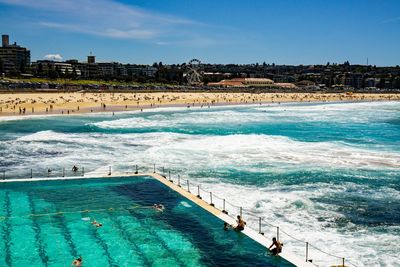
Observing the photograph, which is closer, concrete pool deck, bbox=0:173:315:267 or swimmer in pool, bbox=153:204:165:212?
concrete pool deck, bbox=0:173:315:267

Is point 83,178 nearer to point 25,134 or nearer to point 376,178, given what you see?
point 376,178

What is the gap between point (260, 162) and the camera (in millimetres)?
34531

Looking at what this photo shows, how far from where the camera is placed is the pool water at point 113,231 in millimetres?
16250

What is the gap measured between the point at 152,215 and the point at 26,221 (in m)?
5.41

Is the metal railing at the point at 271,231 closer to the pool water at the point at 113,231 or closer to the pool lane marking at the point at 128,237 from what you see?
the pool water at the point at 113,231

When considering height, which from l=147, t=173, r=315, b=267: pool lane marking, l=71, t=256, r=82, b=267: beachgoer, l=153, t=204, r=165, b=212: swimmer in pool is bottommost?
l=71, t=256, r=82, b=267: beachgoer

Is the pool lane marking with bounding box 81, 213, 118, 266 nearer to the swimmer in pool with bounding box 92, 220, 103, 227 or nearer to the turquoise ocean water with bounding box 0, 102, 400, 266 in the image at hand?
the swimmer in pool with bounding box 92, 220, 103, 227

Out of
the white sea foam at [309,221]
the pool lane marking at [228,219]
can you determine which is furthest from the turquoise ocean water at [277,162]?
the pool lane marking at [228,219]

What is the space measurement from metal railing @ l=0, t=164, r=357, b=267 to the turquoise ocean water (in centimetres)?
38

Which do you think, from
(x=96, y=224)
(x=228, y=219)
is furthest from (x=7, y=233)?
(x=228, y=219)

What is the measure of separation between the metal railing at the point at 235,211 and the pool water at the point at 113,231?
4.06 feet

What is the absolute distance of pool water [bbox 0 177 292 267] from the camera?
53.3 feet

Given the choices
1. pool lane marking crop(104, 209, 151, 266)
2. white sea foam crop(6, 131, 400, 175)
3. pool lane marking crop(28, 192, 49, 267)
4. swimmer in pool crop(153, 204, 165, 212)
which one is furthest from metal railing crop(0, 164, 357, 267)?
pool lane marking crop(28, 192, 49, 267)

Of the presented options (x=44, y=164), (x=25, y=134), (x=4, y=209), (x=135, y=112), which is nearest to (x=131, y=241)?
(x=4, y=209)
